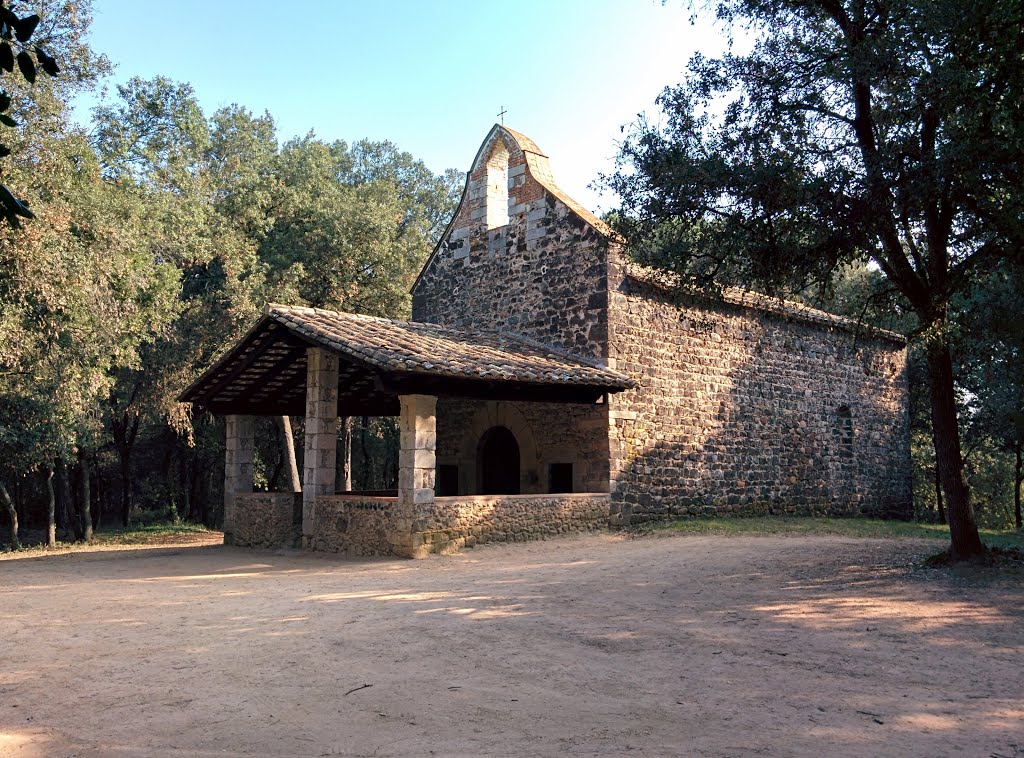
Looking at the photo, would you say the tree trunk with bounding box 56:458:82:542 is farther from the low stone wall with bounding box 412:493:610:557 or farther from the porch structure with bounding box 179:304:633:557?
the low stone wall with bounding box 412:493:610:557

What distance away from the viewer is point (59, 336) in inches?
519

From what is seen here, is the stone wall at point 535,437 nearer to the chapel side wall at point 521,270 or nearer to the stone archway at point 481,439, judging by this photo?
the stone archway at point 481,439

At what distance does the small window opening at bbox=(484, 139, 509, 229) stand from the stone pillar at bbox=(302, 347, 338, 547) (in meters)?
5.38

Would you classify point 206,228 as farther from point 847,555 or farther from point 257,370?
point 847,555

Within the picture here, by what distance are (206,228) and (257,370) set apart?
7.52 meters

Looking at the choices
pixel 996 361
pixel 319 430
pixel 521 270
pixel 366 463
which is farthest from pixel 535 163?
pixel 366 463

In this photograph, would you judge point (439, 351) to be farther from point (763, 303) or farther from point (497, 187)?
point (763, 303)

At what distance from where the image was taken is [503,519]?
1108cm

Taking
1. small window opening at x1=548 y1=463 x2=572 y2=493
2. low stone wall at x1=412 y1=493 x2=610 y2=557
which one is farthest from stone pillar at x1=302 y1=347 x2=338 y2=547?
small window opening at x1=548 y1=463 x2=572 y2=493

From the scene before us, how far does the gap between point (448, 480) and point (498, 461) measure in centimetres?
112

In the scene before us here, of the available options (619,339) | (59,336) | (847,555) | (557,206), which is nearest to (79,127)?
(59,336)

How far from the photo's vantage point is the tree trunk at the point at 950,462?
27.1ft

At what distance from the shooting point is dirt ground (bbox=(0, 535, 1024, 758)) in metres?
3.59

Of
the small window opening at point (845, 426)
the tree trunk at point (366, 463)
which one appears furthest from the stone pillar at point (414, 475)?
the tree trunk at point (366, 463)
